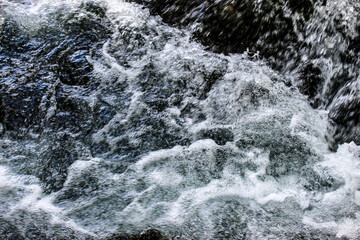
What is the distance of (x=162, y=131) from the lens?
2.94 metres

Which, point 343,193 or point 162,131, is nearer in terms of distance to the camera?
point 343,193

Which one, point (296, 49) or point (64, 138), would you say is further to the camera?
point (296, 49)

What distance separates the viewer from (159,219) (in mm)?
2381

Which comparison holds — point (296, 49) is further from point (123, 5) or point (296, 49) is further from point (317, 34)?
point (123, 5)

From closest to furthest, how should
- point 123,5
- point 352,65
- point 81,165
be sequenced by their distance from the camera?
point 81,165 < point 352,65 < point 123,5

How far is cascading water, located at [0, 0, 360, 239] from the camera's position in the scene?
2.41 m

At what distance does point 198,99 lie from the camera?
315cm

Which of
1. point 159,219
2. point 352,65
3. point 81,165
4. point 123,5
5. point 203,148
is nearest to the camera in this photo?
point 159,219

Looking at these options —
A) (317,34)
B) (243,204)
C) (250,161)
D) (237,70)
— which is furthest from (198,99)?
(317,34)

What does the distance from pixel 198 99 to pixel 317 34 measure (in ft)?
4.53

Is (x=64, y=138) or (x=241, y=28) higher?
(x=241, y=28)

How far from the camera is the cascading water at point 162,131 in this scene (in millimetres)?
2406

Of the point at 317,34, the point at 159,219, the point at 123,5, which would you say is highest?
the point at 317,34

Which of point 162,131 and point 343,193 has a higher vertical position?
point 343,193
